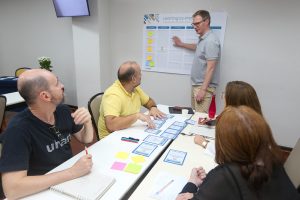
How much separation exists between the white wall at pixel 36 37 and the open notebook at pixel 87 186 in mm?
3738

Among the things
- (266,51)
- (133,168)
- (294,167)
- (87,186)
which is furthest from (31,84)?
(266,51)

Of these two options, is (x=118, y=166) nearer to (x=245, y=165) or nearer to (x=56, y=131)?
(x=56, y=131)

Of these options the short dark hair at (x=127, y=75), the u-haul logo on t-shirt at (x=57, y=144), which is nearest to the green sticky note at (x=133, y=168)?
the u-haul logo on t-shirt at (x=57, y=144)

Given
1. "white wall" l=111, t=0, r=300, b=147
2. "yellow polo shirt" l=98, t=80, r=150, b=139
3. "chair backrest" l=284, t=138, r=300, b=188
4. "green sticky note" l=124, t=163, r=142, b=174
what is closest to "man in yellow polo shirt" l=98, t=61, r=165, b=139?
"yellow polo shirt" l=98, t=80, r=150, b=139

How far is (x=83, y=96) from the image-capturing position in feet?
13.8

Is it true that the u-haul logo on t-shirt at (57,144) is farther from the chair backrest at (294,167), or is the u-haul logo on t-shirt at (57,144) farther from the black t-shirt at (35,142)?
the chair backrest at (294,167)

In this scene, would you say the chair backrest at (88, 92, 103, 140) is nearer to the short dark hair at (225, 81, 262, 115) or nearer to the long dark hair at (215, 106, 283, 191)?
the short dark hair at (225, 81, 262, 115)

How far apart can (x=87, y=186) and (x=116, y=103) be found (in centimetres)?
91

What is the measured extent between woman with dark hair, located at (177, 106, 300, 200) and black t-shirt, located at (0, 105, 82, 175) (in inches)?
34.2

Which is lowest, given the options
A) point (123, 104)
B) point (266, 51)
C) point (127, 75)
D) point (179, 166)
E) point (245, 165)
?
point (179, 166)

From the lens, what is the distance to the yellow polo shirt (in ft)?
6.24

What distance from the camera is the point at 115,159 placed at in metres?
1.41

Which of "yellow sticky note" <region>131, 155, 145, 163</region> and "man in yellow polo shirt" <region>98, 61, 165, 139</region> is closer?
A: "yellow sticky note" <region>131, 155, 145, 163</region>

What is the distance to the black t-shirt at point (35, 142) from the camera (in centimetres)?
110
